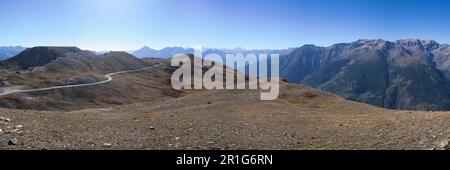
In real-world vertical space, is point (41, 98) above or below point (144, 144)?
below

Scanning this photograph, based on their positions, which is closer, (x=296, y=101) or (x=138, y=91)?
(x=296, y=101)

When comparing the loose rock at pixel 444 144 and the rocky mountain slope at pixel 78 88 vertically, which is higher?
the loose rock at pixel 444 144

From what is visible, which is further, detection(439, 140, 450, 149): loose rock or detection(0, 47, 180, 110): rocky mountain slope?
detection(0, 47, 180, 110): rocky mountain slope

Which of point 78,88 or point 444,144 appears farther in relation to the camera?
point 78,88

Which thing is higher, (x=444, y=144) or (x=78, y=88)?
(x=444, y=144)

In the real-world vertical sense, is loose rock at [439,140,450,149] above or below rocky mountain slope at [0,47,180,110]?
above

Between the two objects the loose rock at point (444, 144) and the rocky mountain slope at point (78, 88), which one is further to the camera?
the rocky mountain slope at point (78, 88)

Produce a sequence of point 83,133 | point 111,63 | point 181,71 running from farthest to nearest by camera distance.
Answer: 1. point 181,71
2. point 111,63
3. point 83,133
